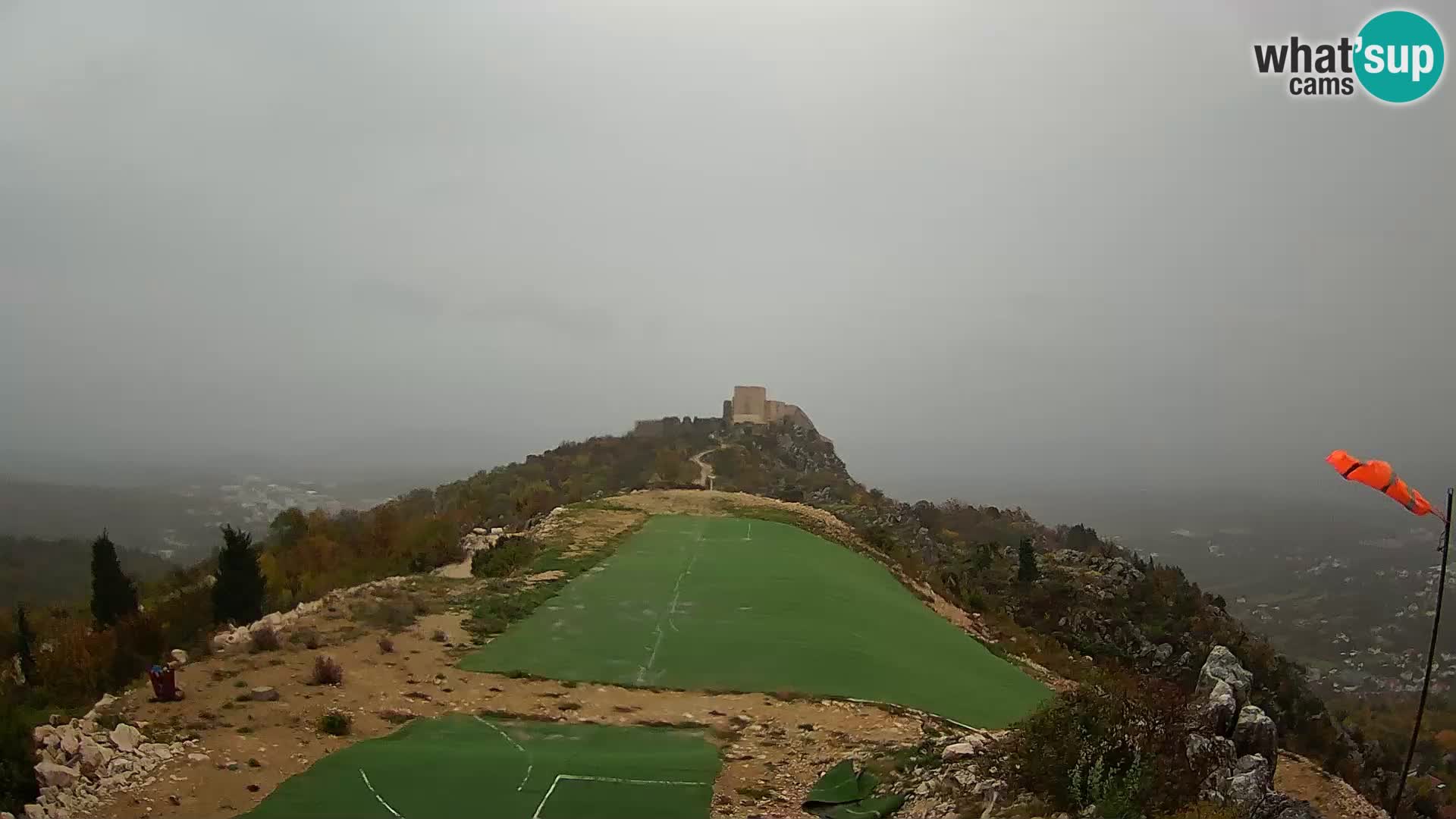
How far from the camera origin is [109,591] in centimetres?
1506

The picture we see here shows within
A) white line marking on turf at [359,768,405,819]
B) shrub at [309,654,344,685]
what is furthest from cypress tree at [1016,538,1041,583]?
white line marking on turf at [359,768,405,819]

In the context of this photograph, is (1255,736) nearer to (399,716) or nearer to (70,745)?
(399,716)

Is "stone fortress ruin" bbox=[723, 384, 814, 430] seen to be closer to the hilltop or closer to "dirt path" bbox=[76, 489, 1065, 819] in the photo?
the hilltop

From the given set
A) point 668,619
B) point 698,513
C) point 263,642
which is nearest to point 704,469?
point 698,513

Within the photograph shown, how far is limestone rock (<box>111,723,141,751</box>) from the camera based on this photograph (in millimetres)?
7129

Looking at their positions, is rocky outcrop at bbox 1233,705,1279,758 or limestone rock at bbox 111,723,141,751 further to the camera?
limestone rock at bbox 111,723,141,751

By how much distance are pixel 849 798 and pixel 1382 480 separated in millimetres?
5443

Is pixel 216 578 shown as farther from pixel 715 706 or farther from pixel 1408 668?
pixel 1408 668

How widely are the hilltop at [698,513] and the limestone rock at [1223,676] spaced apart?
0.36ft

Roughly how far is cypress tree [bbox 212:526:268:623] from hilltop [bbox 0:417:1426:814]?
47cm

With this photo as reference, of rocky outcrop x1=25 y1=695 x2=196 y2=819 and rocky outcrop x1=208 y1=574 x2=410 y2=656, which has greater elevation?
rocky outcrop x1=25 y1=695 x2=196 y2=819

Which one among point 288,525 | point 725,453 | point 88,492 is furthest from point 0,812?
point 88,492

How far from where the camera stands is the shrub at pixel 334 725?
330 inches

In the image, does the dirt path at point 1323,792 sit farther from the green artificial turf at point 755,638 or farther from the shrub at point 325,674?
the shrub at point 325,674
